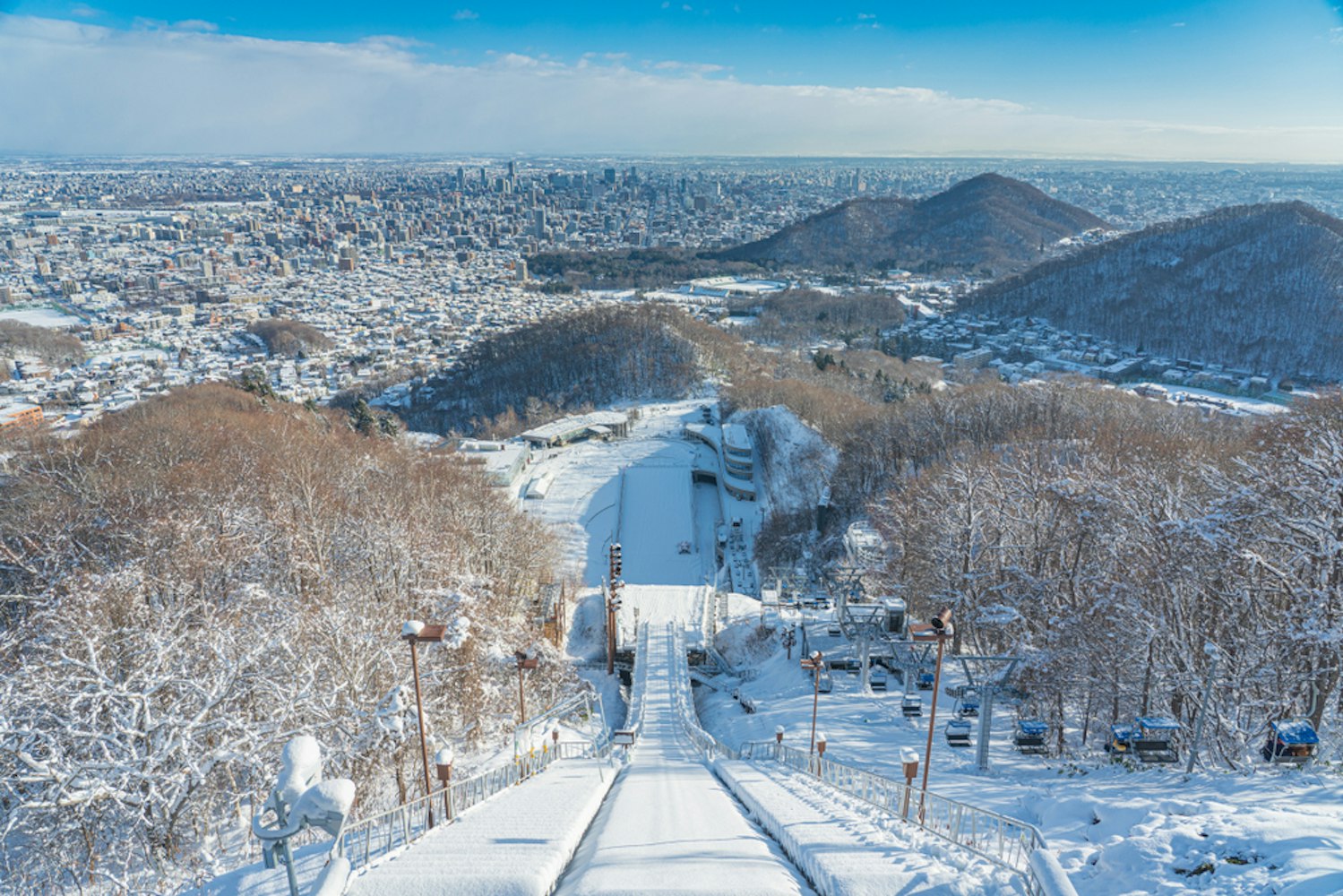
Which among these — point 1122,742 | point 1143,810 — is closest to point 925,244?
point 1122,742

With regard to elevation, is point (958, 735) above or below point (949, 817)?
below

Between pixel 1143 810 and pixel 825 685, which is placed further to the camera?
pixel 825 685

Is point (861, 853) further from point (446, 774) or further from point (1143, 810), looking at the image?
point (446, 774)

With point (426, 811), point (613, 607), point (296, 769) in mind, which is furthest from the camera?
point (613, 607)

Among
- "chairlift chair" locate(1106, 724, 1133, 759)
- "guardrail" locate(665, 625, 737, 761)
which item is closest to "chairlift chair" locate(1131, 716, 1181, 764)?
"chairlift chair" locate(1106, 724, 1133, 759)

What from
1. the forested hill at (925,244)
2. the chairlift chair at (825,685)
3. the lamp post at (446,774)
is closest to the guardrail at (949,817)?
the chairlift chair at (825,685)

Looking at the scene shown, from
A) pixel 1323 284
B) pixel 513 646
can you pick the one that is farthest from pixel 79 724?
pixel 1323 284
